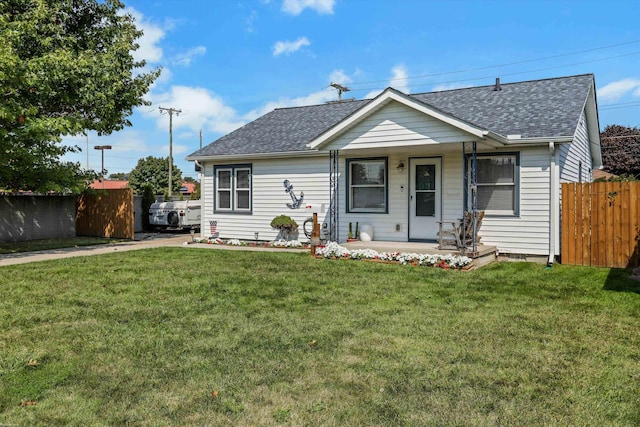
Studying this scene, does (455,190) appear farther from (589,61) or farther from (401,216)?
(589,61)

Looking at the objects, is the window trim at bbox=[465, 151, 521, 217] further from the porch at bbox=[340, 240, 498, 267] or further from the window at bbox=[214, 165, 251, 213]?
the window at bbox=[214, 165, 251, 213]

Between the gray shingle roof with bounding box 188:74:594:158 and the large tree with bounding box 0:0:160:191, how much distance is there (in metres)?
3.48

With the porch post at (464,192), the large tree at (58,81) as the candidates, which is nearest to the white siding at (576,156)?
the porch post at (464,192)

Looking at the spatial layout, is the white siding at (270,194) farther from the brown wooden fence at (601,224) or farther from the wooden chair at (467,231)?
the brown wooden fence at (601,224)

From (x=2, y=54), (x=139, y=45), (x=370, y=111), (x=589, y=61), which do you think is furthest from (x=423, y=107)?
(x=589, y=61)

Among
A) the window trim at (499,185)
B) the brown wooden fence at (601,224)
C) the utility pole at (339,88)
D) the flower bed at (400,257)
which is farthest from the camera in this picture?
the utility pole at (339,88)

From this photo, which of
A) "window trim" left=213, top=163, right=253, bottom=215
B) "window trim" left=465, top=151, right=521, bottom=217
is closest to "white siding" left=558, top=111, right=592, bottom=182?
"window trim" left=465, top=151, right=521, bottom=217

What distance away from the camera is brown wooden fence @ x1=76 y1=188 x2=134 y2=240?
17.1m

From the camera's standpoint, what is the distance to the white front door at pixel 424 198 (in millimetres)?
11570

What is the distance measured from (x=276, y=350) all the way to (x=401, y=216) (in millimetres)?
8184

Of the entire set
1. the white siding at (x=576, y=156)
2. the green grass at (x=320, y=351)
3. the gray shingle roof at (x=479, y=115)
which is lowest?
the green grass at (x=320, y=351)

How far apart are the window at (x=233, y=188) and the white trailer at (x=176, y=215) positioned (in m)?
5.36

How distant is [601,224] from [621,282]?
2.15 m

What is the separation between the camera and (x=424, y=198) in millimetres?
11773
